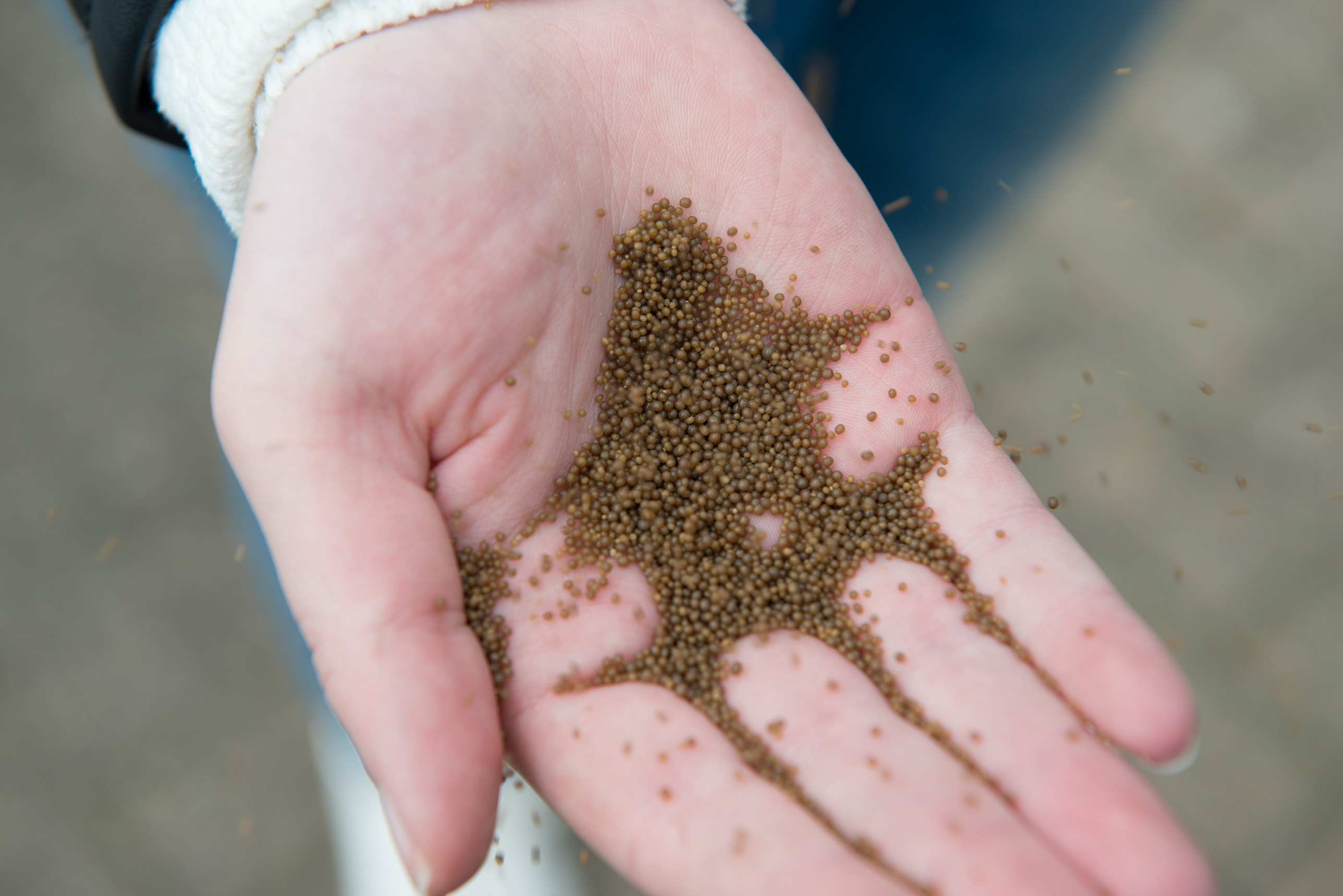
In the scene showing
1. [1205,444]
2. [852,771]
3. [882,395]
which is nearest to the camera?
[852,771]

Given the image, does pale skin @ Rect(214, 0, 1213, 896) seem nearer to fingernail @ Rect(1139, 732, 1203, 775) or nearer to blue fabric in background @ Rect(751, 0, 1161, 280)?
fingernail @ Rect(1139, 732, 1203, 775)

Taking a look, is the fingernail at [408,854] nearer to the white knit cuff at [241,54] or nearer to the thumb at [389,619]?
the thumb at [389,619]

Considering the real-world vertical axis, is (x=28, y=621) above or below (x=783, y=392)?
below

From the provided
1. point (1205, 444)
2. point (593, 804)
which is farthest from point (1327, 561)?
point (593, 804)

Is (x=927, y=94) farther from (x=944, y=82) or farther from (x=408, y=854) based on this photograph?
(x=408, y=854)

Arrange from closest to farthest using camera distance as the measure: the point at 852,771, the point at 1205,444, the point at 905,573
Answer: the point at 852,771, the point at 905,573, the point at 1205,444

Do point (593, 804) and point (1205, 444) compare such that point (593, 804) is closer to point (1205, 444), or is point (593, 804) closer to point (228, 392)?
point (228, 392)
